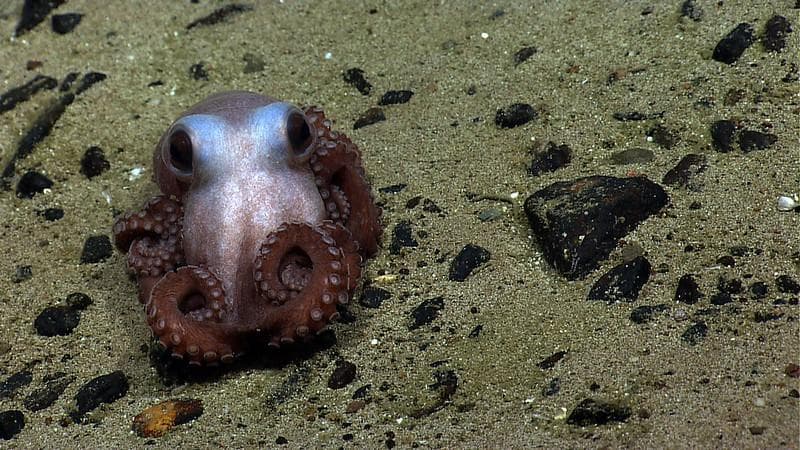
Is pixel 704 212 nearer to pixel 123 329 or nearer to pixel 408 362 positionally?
pixel 408 362

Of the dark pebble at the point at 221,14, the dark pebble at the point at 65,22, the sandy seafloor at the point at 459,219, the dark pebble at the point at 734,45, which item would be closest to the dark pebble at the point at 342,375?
the sandy seafloor at the point at 459,219

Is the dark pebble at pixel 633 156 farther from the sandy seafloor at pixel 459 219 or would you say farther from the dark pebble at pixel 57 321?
the dark pebble at pixel 57 321

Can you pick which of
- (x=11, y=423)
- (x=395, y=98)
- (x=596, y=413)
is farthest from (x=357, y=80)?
(x=596, y=413)

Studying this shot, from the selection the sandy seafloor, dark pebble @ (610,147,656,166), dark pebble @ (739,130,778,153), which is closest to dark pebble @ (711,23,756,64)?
the sandy seafloor

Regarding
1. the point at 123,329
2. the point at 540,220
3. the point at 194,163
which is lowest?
the point at 123,329

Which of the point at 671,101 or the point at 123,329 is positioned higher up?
the point at 671,101

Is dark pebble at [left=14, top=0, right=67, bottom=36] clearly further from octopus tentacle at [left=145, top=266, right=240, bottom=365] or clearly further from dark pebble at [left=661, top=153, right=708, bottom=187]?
dark pebble at [left=661, top=153, right=708, bottom=187]

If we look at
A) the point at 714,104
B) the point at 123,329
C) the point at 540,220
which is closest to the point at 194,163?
the point at 123,329

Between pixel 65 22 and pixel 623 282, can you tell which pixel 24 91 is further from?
pixel 623 282
